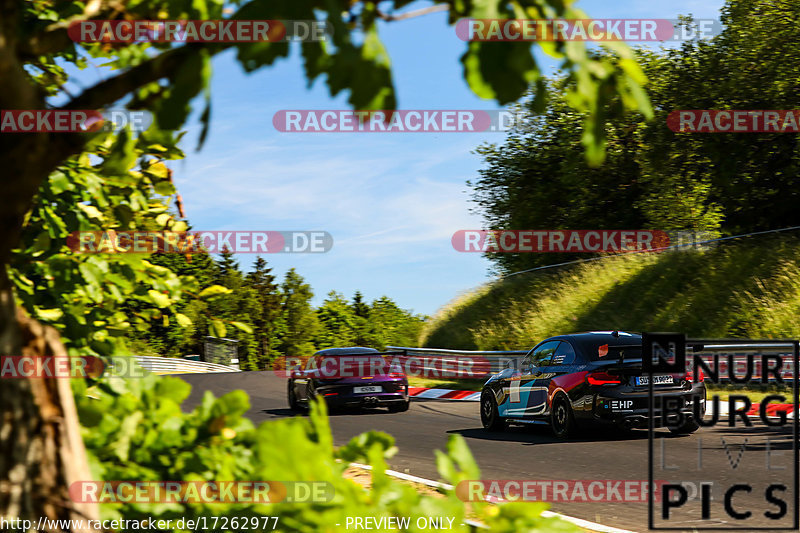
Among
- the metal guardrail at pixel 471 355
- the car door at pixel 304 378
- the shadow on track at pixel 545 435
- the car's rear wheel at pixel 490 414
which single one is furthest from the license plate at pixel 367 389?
the metal guardrail at pixel 471 355

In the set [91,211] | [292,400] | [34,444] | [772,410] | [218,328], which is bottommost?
[292,400]

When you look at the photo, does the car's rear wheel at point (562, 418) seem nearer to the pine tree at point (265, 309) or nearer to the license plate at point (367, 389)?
the license plate at point (367, 389)

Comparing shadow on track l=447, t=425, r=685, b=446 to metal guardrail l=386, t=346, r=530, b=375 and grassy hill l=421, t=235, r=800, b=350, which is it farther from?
metal guardrail l=386, t=346, r=530, b=375

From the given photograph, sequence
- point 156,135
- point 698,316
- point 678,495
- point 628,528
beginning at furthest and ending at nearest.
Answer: point 698,316 < point 678,495 < point 628,528 < point 156,135

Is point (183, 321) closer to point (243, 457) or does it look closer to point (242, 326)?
point (242, 326)

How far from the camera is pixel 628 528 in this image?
21.6 feet

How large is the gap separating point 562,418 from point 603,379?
106 cm

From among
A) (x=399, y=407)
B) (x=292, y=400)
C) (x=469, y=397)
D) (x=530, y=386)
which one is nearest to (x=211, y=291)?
(x=530, y=386)

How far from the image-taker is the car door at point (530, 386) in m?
12.9

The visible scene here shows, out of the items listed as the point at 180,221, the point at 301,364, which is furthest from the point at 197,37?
the point at 301,364

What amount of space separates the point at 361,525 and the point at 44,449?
1147mm

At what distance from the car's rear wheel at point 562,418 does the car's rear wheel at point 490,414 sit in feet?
4.19

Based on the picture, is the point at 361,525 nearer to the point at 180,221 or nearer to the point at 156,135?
the point at 156,135

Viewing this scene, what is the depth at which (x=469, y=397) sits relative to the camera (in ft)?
68.6
